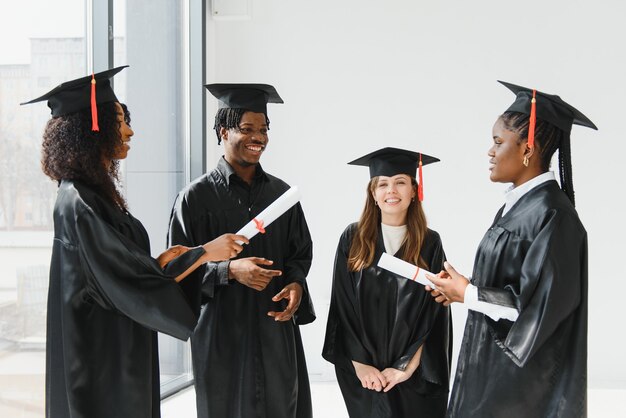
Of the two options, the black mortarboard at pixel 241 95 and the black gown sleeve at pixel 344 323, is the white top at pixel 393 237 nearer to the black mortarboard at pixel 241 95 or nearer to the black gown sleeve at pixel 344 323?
the black gown sleeve at pixel 344 323

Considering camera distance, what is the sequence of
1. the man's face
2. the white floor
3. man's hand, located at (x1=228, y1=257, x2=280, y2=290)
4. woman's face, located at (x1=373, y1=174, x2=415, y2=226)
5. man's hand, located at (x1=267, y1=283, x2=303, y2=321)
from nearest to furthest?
1. man's hand, located at (x1=228, y1=257, x2=280, y2=290)
2. man's hand, located at (x1=267, y1=283, x2=303, y2=321)
3. the man's face
4. woman's face, located at (x1=373, y1=174, x2=415, y2=226)
5. the white floor

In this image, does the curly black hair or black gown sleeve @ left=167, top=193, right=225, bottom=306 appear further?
black gown sleeve @ left=167, top=193, right=225, bottom=306

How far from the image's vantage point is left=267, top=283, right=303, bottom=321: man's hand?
325 centimetres

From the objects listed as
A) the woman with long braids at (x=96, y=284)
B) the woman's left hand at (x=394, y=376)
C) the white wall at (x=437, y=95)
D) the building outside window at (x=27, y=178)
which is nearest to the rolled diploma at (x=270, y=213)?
the woman with long braids at (x=96, y=284)

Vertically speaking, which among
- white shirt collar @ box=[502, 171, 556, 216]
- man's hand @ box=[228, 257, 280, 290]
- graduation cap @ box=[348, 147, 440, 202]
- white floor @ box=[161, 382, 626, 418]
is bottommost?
white floor @ box=[161, 382, 626, 418]

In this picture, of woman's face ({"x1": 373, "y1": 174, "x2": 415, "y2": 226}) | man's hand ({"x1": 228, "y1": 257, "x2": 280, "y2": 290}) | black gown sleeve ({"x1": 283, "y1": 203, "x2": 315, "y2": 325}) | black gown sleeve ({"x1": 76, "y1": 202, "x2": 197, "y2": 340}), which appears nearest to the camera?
black gown sleeve ({"x1": 76, "y1": 202, "x2": 197, "y2": 340})

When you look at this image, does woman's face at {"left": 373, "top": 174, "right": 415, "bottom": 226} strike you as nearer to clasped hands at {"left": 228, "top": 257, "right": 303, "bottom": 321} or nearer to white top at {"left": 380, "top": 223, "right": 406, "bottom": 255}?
white top at {"left": 380, "top": 223, "right": 406, "bottom": 255}

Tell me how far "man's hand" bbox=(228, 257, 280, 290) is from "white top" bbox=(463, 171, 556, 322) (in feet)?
2.79

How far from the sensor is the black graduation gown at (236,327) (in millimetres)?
3279

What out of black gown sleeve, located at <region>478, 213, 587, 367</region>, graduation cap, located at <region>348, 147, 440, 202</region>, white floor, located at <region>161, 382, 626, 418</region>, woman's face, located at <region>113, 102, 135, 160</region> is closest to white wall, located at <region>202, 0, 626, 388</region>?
white floor, located at <region>161, 382, 626, 418</region>

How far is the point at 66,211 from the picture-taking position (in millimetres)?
2477

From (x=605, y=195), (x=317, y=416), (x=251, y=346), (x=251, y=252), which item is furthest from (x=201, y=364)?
(x=605, y=195)

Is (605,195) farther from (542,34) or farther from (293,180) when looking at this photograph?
(293,180)

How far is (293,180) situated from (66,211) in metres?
4.19
